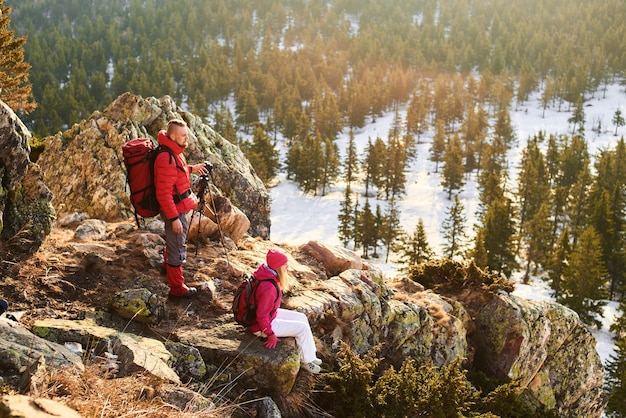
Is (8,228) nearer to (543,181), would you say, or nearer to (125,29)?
(543,181)

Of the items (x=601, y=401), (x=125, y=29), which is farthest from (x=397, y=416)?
(x=125, y=29)

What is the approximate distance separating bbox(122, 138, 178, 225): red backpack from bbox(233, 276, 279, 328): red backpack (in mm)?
1747

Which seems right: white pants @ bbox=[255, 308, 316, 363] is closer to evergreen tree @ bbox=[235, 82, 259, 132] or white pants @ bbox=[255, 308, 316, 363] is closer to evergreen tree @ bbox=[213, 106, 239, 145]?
evergreen tree @ bbox=[213, 106, 239, 145]

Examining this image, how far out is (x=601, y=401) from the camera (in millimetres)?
14953

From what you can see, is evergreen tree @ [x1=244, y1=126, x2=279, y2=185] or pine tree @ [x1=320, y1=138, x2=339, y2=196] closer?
pine tree @ [x1=320, y1=138, x2=339, y2=196]

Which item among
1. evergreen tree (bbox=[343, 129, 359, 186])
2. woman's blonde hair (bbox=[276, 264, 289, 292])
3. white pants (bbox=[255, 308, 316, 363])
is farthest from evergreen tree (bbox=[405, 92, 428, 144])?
woman's blonde hair (bbox=[276, 264, 289, 292])

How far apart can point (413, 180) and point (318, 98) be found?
3202cm

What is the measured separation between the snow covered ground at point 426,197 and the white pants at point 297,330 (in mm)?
38970

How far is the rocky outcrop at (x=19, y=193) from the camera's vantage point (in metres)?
7.94

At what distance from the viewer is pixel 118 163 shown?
14.2 metres

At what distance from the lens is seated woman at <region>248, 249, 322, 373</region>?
689 cm

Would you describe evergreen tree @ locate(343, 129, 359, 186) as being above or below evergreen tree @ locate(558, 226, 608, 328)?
below

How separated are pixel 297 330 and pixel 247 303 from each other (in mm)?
838

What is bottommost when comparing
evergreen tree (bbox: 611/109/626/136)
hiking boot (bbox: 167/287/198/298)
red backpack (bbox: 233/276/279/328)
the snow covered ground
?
the snow covered ground
